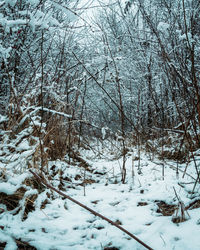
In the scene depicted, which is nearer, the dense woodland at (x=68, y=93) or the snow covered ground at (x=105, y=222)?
the snow covered ground at (x=105, y=222)

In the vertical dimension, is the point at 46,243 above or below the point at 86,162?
below

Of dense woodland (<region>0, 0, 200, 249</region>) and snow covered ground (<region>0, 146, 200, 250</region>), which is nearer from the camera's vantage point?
snow covered ground (<region>0, 146, 200, 250</region>)

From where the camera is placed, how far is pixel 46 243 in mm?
940

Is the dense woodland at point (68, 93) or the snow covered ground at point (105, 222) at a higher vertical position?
the dense woodland at point (68, 93)

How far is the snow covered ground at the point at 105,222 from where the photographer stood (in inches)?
36.8

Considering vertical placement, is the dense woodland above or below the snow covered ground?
above

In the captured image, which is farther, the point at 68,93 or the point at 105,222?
the point at 68,93

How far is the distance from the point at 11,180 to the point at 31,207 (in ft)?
0.70

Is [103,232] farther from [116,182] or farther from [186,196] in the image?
[116,182]

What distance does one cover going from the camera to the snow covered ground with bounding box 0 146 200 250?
94 cm

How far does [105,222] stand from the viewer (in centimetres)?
115

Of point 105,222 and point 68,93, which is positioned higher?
point 68,93

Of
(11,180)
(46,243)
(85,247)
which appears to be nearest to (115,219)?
(85,247)

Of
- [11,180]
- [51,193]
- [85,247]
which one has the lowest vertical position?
[85,247]
